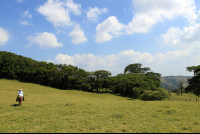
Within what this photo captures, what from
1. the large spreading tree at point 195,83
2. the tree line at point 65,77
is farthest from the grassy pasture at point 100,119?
the tree line at point 65,77

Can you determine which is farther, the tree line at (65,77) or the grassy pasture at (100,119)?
the tree line at (65,77)

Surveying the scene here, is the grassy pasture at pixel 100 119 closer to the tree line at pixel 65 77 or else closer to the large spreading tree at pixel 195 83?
the large spreading tree at pixel 195 83

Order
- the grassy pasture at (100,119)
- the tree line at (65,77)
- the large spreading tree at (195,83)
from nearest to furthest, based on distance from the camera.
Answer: the grassy pasture at (100,119), the large spreading tree at (195,83), the tree line at (65,77)

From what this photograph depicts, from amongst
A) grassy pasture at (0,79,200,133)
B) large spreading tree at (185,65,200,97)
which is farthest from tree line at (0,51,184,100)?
grassy pasture at (0,79,200,133)

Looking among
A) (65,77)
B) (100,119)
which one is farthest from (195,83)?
(65,77)

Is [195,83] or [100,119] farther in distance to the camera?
[195,83]

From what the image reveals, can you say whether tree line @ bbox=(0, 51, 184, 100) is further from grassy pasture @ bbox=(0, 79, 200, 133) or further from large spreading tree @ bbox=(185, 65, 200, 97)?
grassy pasture @ bbox=(0, 79, 200, 133)

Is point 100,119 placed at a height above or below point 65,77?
below

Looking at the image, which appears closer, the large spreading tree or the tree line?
the large spreading tree

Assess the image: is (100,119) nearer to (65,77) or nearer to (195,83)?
(195,83)

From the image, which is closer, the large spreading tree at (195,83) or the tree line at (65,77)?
the large spreading tree at (195,83)

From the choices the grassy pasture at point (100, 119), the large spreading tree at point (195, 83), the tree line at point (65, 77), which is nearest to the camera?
the grassy pasture at point (100, 119)

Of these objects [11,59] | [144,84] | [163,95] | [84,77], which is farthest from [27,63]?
[163,95]

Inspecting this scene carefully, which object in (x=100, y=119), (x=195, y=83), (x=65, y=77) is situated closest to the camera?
(x=100, y=119)
